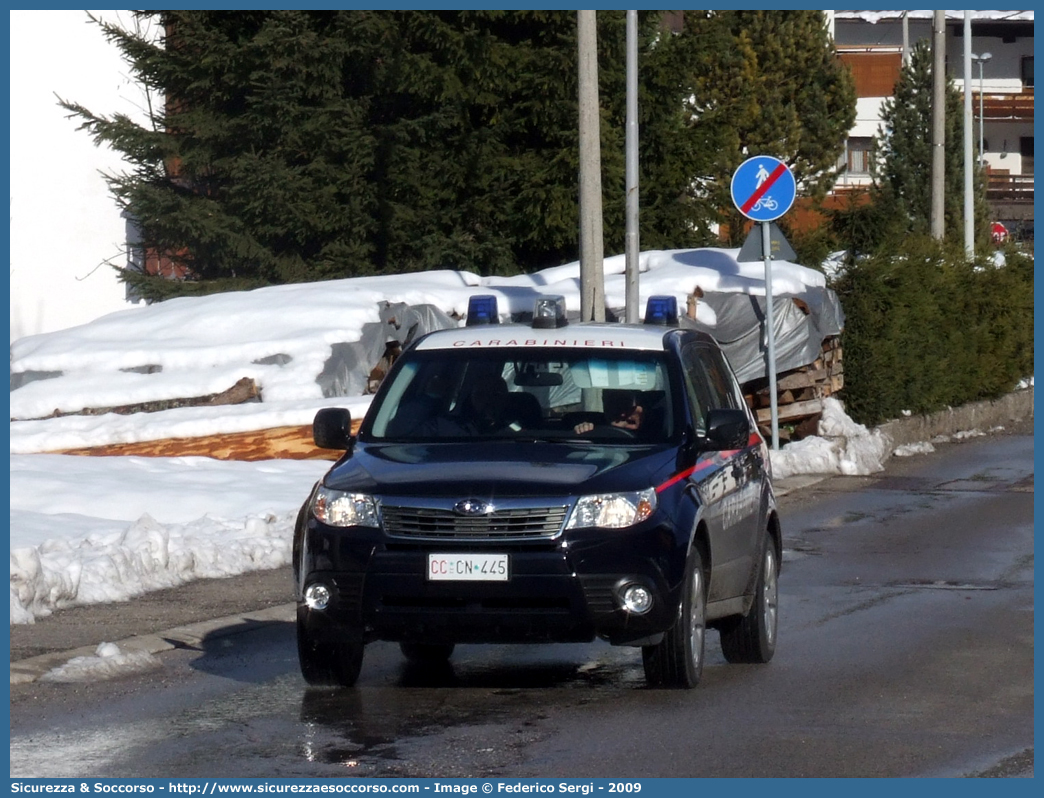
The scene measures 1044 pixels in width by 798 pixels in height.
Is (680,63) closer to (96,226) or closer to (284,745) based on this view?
(96,226)

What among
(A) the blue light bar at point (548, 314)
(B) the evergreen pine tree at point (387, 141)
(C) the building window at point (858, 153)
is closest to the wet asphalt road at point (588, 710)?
(A) the blue light bar at point (548, 314)

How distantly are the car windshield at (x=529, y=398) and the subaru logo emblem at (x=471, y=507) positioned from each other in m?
0.86

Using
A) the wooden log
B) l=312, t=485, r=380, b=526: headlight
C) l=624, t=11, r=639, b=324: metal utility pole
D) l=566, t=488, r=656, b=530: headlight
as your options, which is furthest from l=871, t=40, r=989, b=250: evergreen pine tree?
l=312, t=485, r=380, b=526: headlight

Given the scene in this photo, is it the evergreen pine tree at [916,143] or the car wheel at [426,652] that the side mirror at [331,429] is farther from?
the evergreen pine tree at [916,143]

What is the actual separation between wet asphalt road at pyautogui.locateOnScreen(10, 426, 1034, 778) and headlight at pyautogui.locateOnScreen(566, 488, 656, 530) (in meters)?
0.76

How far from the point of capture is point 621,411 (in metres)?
8.66

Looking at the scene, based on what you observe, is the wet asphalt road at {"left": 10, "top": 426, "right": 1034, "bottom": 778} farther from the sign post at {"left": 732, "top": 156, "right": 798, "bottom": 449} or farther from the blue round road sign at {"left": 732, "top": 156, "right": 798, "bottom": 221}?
the blue round road sign at {"left": 732, "top": 156, "right": 798, "bottom": 221}

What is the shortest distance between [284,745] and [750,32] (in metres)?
42.3

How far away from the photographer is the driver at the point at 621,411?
28.2ft

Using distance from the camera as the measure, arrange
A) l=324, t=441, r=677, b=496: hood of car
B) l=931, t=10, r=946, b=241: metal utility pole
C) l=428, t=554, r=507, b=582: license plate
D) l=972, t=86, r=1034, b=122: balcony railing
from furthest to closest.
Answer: l=972, t=86, r=1034, b=122: balcony railing, l=931, t=10, r=946, b=241: metal utility pole, l=324, t=441, r=677, b=496: hood of car, l=428, t=554, r=507, b=582: license plate

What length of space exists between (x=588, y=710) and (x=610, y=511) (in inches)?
31.9

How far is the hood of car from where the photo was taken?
7.75m

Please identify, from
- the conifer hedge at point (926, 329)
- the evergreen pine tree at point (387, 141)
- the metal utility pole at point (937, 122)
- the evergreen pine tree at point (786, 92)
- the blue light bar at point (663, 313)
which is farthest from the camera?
the evergreen pine tree at point (786, 92)

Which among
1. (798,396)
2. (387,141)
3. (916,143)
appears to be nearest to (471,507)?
(798,396)
